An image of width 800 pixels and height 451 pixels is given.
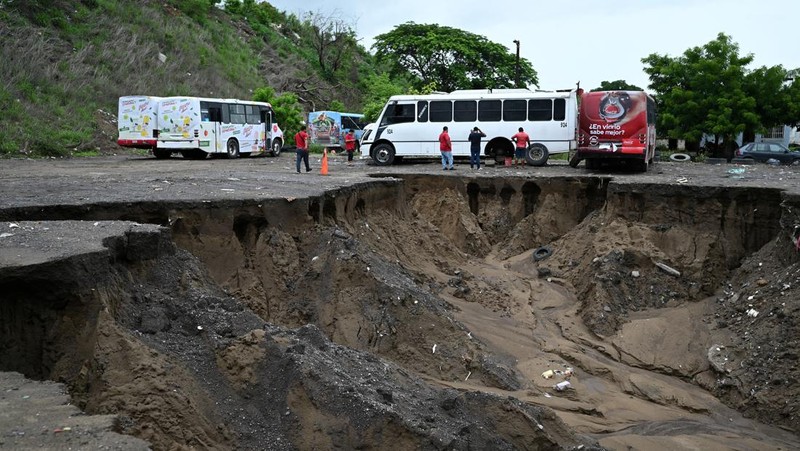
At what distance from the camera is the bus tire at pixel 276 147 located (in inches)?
1256

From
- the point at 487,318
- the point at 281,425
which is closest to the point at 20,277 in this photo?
the point at 281,425

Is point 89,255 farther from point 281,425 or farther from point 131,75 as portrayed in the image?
Result: point 131,75

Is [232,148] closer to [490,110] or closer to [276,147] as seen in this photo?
[276,147]

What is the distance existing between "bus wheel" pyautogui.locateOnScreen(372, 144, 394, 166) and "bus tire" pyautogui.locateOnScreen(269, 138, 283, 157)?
364 inches

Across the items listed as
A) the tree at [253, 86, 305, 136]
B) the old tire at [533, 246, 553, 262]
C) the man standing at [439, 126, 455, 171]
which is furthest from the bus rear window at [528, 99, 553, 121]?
the tree at [253, 86, 305, 136]

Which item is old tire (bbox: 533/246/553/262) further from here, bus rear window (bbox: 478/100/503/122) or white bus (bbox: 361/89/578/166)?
bus rear window (bbox: 478/100/503/122)

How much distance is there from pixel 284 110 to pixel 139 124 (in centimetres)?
925

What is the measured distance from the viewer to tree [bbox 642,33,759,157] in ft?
104

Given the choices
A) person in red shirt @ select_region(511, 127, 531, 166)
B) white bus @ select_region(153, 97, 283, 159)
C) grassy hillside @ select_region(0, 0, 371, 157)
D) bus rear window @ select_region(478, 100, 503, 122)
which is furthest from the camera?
grassy hillside @ select_region(0, 0, 371, 157)

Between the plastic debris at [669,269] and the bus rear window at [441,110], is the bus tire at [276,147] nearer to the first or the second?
the bus rear window at [441,110]

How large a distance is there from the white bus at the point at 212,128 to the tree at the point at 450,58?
486 inches

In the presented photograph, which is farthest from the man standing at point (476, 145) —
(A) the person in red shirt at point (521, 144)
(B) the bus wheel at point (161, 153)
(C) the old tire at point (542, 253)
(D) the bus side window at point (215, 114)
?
(B) the bus wheel at point (161, 153)

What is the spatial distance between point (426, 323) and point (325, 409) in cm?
392

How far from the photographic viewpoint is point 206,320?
257 inches
